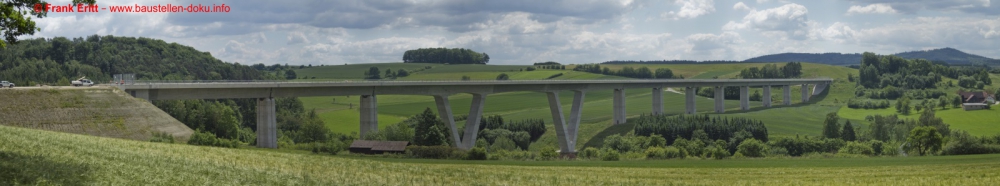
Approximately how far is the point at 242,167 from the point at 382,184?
5015 millimetres

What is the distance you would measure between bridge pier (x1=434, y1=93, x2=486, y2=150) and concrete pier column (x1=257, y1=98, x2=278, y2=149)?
2041 cm

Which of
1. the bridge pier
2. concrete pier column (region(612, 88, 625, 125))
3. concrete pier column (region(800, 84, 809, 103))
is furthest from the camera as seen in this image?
concrete pier column (region(800, 84, 809, 103))

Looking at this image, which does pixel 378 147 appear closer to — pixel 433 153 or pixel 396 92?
pixel 433 153

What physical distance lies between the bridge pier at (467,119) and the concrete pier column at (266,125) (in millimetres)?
20414

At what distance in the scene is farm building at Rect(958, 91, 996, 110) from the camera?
124219mm

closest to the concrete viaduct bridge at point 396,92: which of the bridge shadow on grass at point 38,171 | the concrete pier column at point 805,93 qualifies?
the bridge shadow on grass at point 38,171

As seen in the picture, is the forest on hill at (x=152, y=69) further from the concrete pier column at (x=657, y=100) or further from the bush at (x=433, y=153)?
the concrete pier column at (x=657, y=100)

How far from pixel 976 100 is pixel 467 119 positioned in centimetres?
8554

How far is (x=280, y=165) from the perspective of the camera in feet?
99.5

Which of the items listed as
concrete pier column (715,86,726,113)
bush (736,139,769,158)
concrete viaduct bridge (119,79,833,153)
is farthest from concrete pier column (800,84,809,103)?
bush (736,139,769,158)

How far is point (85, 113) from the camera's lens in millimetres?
51125

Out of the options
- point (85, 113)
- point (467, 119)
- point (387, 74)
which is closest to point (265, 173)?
point (85, 113)

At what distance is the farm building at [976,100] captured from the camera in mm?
124219

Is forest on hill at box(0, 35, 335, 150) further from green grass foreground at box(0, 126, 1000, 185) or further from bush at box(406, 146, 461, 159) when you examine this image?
green grass foreground at box(0, 126, 1000, 185)
